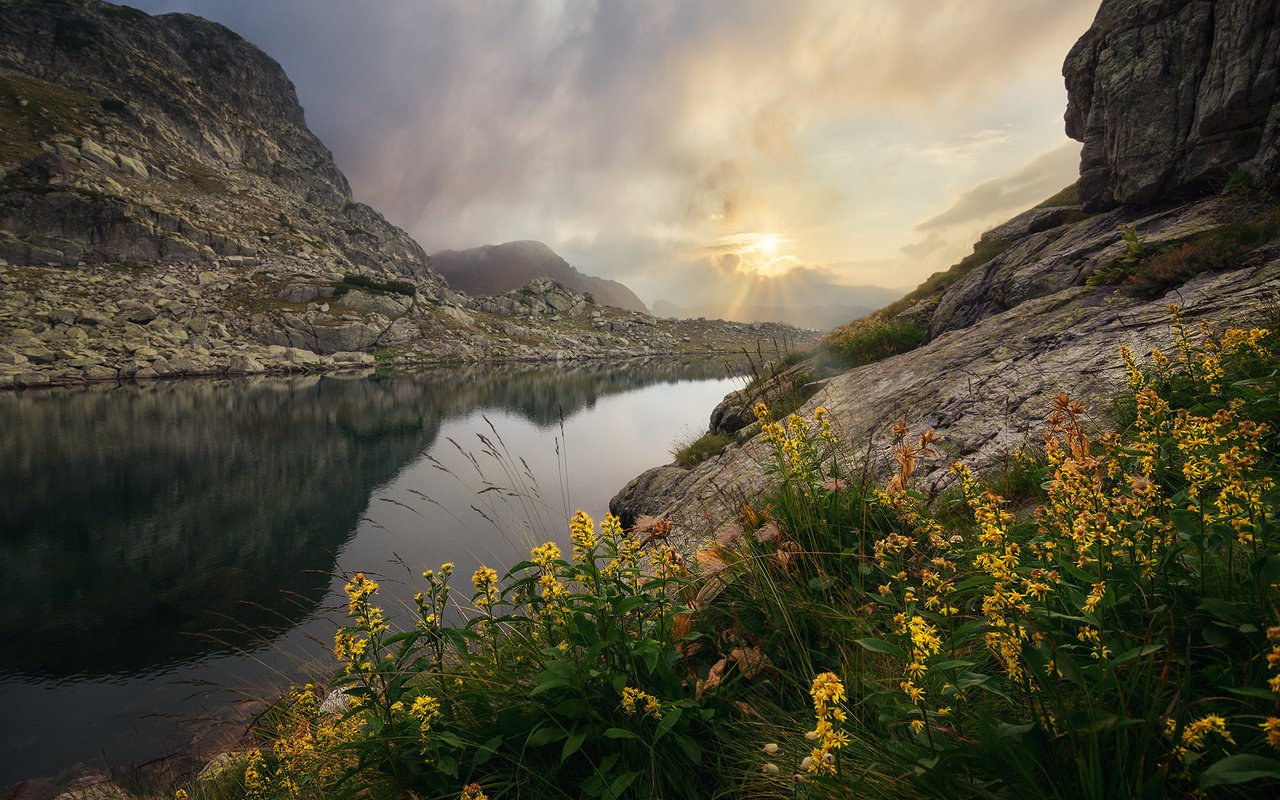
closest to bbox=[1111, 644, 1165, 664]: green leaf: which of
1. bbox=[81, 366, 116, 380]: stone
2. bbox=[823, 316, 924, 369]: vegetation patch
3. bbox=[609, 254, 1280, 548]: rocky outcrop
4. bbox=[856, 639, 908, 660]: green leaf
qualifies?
bbox=[856, 639, 908, 660]: green leaf

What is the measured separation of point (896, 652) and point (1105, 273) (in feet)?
37.7

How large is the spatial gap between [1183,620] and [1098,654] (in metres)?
0.73

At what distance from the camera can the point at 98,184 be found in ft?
349

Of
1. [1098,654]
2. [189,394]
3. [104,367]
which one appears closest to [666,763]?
[1098,654]

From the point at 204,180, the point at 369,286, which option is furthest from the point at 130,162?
the point at 369,286

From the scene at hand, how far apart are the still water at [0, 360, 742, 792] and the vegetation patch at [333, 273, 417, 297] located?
66.0m

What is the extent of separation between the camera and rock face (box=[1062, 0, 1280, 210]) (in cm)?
937

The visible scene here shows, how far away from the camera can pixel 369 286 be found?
122 metres

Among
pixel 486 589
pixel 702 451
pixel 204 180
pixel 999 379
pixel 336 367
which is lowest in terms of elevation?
pixel 702 451

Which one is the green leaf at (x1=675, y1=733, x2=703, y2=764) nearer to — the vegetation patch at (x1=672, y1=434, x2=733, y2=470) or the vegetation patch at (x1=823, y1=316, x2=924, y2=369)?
the vegetation patch at (x1=672, y1=434, x2=733, y2=470)

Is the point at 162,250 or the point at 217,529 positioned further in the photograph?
the point at 162,250

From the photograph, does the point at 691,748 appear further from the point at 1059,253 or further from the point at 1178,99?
the point at 1178,99

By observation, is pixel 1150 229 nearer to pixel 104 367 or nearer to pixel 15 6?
pixel 104 367

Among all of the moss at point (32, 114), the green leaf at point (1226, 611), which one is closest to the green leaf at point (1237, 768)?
the green leaf at point (1226, 611)
